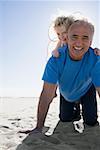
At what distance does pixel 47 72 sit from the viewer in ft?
8.00

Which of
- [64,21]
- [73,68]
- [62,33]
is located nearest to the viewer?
[73,68]

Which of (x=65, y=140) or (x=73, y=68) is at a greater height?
(x=73, y=68)

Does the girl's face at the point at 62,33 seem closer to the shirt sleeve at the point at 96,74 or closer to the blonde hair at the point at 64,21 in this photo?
the blonde hair at the point at 64,21

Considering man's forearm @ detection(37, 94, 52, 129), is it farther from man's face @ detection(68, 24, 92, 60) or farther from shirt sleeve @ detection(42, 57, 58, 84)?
man's face @ detection(68, 24, 92, 60)

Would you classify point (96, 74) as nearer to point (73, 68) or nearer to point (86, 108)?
point (73, 68)

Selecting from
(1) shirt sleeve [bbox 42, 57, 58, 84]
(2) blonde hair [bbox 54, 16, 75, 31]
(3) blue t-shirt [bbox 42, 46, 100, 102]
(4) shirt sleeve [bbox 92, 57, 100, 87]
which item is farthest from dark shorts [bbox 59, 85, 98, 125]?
(2) blonde hair [bbox 54, 16, 75, 31]

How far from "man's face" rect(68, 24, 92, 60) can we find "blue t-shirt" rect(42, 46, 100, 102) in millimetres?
87

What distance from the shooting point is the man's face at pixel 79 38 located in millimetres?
2348

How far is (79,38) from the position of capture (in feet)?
7.70

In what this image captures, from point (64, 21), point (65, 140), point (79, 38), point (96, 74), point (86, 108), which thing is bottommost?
point (65, 140)

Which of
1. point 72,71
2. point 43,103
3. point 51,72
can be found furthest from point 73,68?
point 43,103

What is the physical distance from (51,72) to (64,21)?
62 cm

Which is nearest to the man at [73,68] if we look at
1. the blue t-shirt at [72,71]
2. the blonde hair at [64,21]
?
the blue t-shirt at [72,71]

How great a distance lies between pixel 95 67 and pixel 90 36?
0.24 meters
